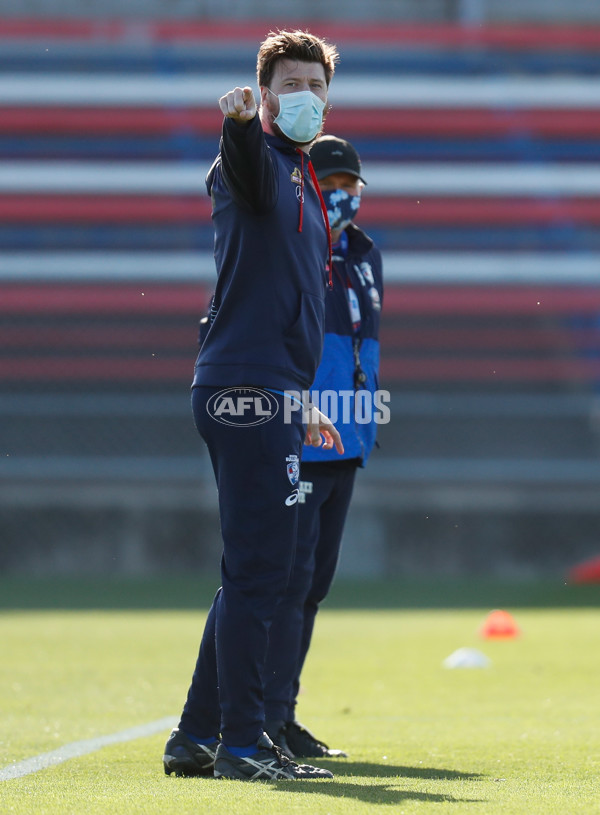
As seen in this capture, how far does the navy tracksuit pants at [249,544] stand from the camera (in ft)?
10.1

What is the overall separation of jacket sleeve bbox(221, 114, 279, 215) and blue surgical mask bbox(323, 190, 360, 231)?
3.19 ft

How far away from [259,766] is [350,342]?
A: 1.42 metres

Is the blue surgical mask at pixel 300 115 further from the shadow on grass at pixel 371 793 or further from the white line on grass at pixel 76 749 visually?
the white line on grass at pixel 76 749

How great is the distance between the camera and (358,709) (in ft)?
16.6

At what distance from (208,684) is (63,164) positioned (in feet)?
72.8

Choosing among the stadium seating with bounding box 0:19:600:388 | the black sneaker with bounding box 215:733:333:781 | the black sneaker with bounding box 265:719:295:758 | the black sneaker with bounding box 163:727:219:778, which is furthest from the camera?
the stadium seating with bounding box 0:19:600:388

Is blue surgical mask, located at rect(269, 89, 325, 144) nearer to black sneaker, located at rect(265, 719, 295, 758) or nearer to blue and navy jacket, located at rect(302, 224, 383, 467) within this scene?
blue and navy jacket, located at rect(302, 224, 383, 467)

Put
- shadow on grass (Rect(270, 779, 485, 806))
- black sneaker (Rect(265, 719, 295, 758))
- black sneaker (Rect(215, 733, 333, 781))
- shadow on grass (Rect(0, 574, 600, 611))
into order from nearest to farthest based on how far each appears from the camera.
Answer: shadow on grass (Rect(270, 779, 485, 806))
black sneaker (Rect(215, 733, 333, 781))
black sneaker (Rect(265, 719, 295, 758))
shadow on grass (Rect(0, 574, 600, 611))

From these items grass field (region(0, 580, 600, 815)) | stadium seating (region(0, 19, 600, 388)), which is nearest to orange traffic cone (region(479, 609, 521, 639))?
grass field (region(0, 580, 600, 815))

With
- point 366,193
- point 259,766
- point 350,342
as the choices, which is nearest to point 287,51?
point 350,342

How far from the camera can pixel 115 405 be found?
19.6m

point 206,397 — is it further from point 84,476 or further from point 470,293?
point 470,293

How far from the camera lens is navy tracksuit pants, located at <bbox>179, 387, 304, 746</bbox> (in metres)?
3.06

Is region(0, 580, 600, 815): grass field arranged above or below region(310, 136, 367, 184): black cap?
below
